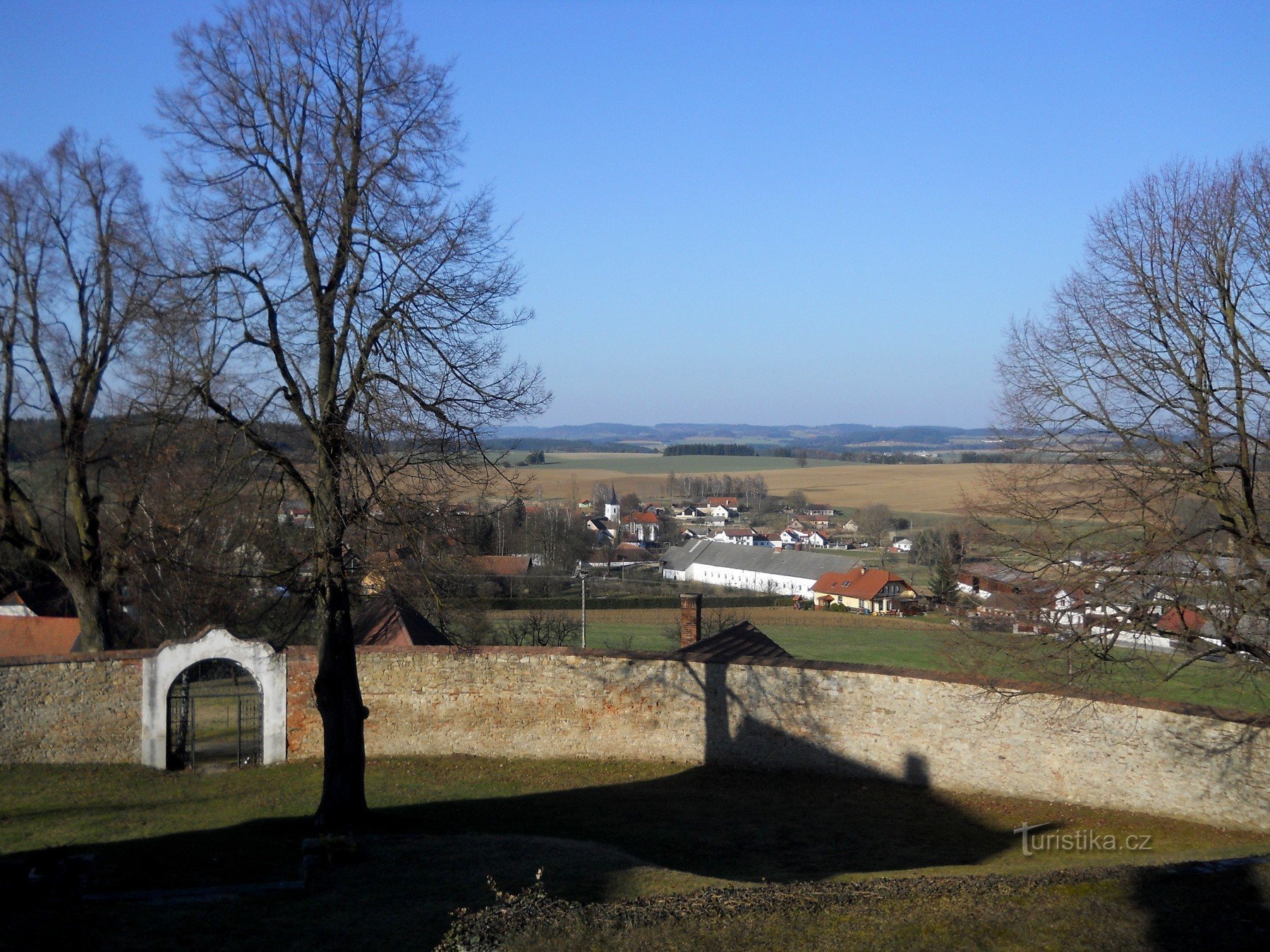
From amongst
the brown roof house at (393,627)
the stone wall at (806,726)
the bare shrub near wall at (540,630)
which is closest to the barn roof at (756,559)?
the bare shrub near wall at (540,630)

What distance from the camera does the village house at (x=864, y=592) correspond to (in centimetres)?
4634

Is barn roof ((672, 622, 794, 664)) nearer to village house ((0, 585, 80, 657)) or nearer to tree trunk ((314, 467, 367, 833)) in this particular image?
tree trunk ((314, 467, 367, 833))

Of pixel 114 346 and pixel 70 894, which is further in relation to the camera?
pixel 114 346

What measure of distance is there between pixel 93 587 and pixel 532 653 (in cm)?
853

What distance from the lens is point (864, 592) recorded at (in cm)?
4919

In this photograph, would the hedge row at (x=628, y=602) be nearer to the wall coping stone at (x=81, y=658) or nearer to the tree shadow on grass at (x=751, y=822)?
the wall coping stone at (x=81, y=658)

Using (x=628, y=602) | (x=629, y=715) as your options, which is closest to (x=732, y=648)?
(x=629, y=715)

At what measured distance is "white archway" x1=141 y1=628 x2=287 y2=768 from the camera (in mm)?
17125

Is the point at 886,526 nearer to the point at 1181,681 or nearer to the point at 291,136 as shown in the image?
the point at 1181,681

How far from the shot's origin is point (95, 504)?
18.5m

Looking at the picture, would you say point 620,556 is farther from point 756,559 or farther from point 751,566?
point 756,559

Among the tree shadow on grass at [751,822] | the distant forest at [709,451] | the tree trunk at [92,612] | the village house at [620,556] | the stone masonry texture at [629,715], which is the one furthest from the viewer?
the distant forest at [709,451]

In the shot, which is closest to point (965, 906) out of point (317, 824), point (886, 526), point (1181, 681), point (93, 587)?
point (317, 824)

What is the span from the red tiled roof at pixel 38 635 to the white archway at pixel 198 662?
7525 mm
